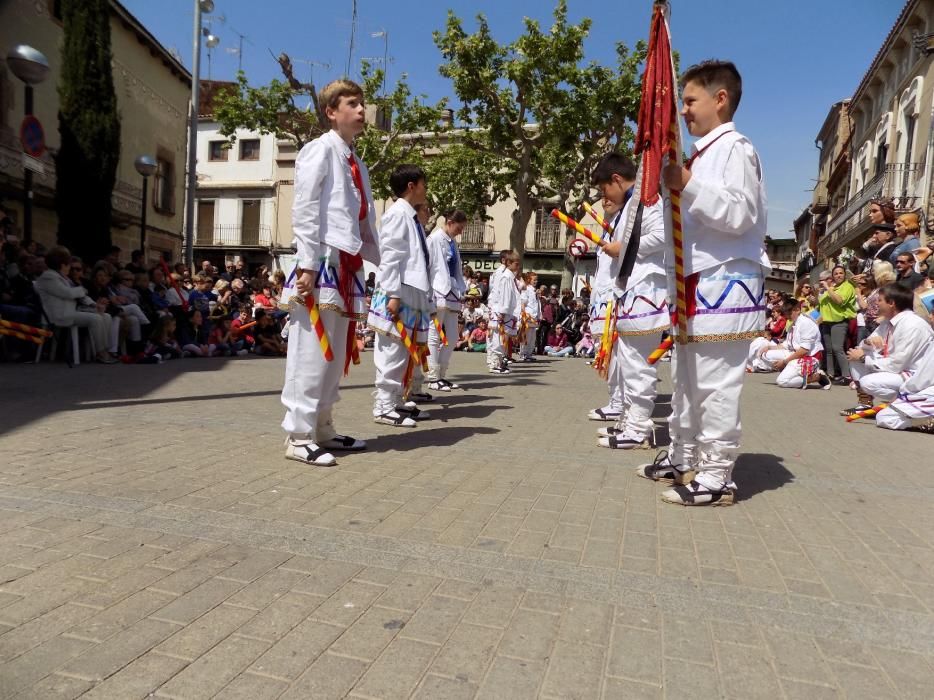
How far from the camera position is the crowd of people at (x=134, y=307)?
30.3ft

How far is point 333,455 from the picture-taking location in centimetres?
454

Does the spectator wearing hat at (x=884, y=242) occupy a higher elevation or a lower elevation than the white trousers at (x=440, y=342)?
A: higher

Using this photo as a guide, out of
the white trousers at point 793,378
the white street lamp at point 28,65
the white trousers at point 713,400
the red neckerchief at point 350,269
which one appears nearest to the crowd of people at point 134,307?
the white street lamp at point 28,65

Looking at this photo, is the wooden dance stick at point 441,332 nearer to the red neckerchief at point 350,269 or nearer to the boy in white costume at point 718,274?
the red neckerchief at point 350,269

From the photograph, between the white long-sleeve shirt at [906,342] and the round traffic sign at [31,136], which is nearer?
the white long-sleeve shirt at [906,342]

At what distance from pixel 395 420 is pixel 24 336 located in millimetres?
5790

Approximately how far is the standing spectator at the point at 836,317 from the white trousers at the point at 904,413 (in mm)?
5509

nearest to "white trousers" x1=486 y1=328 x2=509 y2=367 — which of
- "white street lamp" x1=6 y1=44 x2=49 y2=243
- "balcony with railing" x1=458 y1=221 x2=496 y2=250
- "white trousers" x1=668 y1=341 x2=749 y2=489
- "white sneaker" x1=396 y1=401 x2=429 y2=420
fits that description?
"white sneaker" x1=396 y1=401 x2=429 y2=420

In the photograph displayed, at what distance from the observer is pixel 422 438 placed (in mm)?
5336

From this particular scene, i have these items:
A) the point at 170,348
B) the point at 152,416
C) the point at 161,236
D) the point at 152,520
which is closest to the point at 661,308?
the point at 152,520

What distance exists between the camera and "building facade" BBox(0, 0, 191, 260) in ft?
57.5

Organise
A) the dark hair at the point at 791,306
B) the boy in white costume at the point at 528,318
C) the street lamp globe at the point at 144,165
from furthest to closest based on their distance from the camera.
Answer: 1. the street lamp globe at the point at 144,165
2. the boy in white costume at the point at 528,318
3. the dark hair at the point at 791,306

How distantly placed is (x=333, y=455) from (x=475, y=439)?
4.02 feet

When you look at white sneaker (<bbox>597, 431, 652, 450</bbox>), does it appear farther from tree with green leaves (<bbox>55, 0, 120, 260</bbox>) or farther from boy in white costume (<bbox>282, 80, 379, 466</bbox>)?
tree with green leaves (<bbox>55, 0, 120, 260</bbox>)
